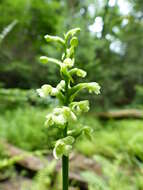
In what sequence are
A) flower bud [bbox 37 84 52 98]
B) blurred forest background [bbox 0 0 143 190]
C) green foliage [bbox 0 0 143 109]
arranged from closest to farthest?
flower bud [bbox 37 84 52 98] → blurred forest background [bbox 0 0 143 190] → green foliage [bbox 0 0 143 109]

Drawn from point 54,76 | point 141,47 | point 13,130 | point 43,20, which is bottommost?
point 13,130

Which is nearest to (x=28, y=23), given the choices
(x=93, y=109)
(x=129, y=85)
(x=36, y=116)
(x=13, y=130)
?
(x=93, y=109)

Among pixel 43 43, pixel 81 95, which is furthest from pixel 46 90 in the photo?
pixel 43 43

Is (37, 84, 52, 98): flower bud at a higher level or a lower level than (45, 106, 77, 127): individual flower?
higher

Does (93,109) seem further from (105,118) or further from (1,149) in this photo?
(1,149)

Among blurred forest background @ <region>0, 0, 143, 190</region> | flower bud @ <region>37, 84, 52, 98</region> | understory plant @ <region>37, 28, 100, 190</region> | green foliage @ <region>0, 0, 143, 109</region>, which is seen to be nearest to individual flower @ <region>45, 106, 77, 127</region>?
understory plant @ <region>37, 28, 100, 190</region>

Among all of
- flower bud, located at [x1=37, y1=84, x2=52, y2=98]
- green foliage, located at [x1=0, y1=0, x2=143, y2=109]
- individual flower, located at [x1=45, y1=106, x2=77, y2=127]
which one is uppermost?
green foliage, located at [x1=0, y1=0, x2=143, y2=109]

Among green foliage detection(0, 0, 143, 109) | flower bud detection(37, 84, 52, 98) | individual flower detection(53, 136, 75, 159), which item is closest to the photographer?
individual flower detection(53, 136, 75, 159)

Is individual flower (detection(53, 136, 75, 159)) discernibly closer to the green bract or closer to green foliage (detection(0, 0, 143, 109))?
the green bract

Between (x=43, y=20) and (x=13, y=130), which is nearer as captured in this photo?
(x=13, y=130)
